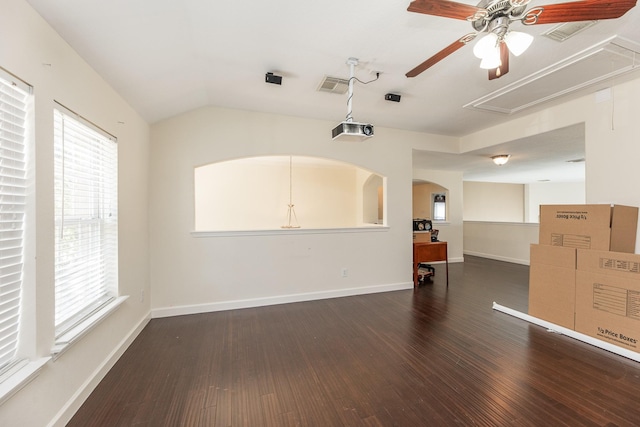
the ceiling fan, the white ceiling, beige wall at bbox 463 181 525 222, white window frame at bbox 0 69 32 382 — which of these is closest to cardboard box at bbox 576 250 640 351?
the white ceiling

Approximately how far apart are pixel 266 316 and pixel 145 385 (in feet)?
4.71

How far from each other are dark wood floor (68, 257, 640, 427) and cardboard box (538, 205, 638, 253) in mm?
1014

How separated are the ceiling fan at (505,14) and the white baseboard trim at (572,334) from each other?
2689 millimetres

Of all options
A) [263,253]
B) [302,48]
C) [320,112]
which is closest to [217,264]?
[263,253]

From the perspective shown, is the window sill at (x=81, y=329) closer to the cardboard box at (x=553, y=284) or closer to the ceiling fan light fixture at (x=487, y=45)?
the ceiling fan light fixture at (x=487, y=45)

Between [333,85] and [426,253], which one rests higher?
[333,85]

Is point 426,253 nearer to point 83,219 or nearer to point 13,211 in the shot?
point 83,219

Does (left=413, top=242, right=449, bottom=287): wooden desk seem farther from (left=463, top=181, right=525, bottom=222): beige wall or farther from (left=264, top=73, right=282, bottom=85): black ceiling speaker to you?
(left=463, top=181, right=525, bottom=222): beige wall

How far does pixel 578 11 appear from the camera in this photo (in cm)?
137

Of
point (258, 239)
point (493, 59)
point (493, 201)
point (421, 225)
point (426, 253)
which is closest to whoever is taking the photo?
point (493, 59)

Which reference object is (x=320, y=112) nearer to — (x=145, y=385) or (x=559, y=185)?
(x=145, y=385)

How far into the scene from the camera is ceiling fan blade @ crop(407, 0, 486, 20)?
131 centimetres

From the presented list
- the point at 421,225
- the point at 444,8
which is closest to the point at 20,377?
the point at 444,8

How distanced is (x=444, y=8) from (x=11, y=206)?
2439 millimetres
